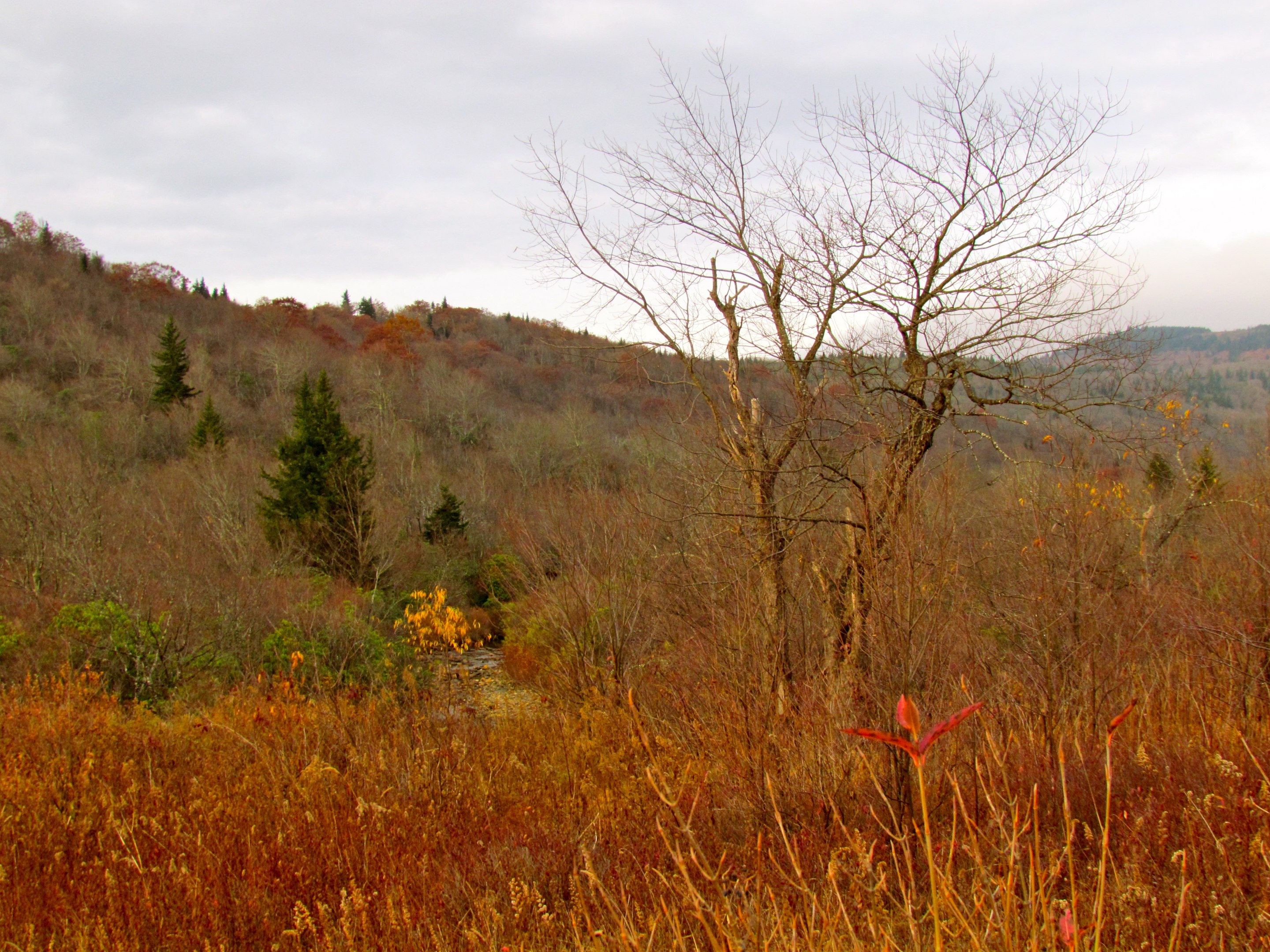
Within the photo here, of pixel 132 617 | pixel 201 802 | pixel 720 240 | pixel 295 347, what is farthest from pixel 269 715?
pixel 295 347

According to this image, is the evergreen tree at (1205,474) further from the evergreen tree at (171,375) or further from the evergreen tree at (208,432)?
the evergreen tree at (171,375)

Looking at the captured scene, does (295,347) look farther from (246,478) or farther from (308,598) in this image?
(308,598)

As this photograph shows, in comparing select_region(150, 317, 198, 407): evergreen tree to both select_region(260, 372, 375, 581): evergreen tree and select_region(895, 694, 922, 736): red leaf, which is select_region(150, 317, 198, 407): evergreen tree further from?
select_region(895, 694, 922, 736): red leaf

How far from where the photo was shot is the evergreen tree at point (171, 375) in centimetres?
4100

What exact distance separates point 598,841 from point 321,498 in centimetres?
2064

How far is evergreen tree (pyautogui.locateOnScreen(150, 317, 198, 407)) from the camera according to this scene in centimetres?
4100

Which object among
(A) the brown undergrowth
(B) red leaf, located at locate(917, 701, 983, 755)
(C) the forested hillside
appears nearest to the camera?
(B) red leaf, located at locate(917, 701, 983, 755)

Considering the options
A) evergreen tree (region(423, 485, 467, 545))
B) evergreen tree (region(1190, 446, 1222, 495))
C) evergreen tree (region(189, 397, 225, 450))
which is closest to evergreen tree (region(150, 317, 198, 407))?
evergreen tree (region(189, 397, 225, 450))

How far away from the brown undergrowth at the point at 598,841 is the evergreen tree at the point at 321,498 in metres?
15.4

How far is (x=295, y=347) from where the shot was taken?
191ft

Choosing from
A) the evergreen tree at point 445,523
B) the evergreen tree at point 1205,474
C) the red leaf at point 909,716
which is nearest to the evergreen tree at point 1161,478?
the evergreen tree at point 1205,474

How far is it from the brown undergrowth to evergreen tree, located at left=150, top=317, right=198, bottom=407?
3925 cm

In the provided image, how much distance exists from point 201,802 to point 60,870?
2.91 ft

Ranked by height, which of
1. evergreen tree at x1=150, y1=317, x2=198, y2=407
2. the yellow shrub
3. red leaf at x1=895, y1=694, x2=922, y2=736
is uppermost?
evergreen tree at x1=150, y1=317, x2=198, y2=407
